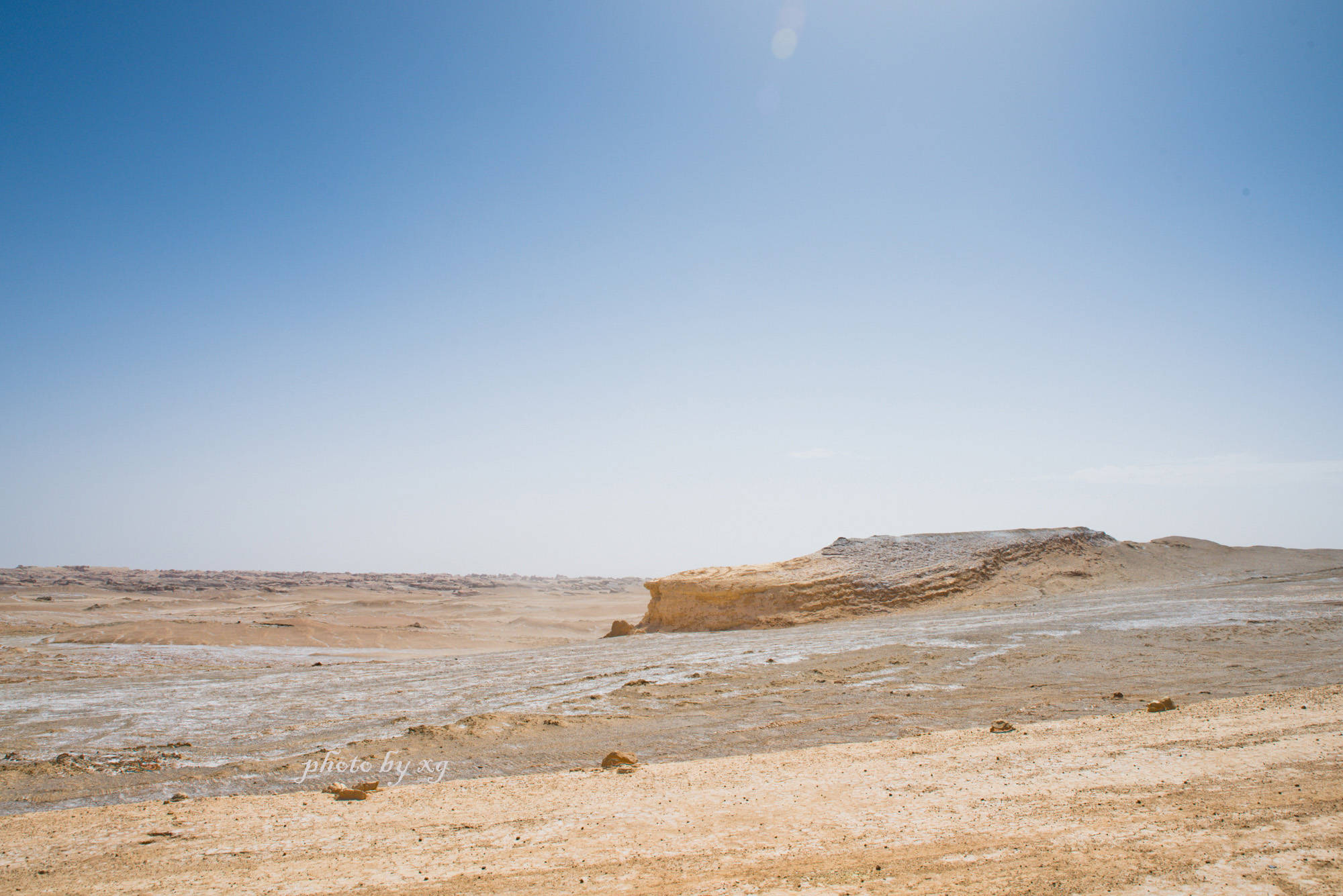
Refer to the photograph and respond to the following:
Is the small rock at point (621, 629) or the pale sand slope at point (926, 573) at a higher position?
the pale sand slope at point (926, 573)

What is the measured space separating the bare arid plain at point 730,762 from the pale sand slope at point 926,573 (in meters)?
6.19

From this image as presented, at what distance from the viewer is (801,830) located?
5.36 meters

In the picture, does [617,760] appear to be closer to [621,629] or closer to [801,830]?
[801,830]

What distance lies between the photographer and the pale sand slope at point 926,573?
27.4m

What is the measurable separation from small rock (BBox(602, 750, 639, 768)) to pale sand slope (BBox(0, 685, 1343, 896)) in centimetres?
19

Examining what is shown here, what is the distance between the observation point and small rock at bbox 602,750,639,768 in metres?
7.59

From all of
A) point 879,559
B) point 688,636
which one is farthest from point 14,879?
point 879,559

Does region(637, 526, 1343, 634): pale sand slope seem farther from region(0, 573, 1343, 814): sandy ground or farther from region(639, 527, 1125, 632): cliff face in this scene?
region(0, 573, 1343, 814): sandy ground

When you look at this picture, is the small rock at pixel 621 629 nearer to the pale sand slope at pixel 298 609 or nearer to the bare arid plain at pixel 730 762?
the pale sand slope at pixel 298 609

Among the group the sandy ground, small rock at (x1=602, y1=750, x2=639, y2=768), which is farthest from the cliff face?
small rock at (x1=602, y1=750, x2=639, y2=768)

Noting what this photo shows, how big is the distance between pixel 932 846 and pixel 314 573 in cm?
11081

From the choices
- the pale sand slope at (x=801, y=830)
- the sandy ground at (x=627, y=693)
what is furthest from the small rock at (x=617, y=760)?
the sandy ground at (x=627, y=693)

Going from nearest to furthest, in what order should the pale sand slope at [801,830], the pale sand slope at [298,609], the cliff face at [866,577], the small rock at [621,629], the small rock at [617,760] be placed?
the pale sand slope at [801,830] < the small rock at [617,760] < the cliff face at [866,577] < the pale sand slope at [298,609] < the small rock at [621,629]

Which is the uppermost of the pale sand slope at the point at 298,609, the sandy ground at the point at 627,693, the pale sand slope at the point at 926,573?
the pale sand slope at the point at 926,573
